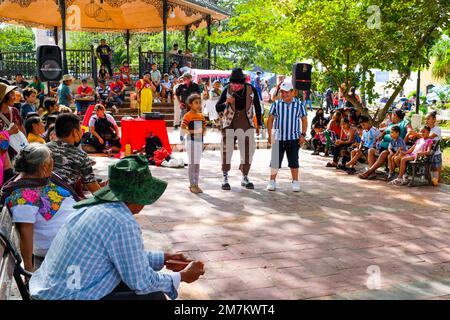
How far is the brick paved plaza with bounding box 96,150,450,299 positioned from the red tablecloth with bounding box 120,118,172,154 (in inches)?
86.8

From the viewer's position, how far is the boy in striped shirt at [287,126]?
8.02 m

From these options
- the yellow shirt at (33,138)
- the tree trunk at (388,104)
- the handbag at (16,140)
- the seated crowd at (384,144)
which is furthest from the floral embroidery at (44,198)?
the tree trunk at (388,104)

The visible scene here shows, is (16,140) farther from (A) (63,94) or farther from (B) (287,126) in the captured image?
(A) (63,94)

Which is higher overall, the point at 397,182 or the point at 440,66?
the point at 440,66

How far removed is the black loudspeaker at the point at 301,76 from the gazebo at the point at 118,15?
22.0 feet

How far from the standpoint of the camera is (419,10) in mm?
9461

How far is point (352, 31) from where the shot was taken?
10.4m

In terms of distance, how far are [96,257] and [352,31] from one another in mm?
9004

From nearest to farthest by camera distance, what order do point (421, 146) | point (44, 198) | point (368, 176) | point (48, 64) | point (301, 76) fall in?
point (44, 198), point (421, 146), point (368, 176), point (48, 64), point (301, 76)

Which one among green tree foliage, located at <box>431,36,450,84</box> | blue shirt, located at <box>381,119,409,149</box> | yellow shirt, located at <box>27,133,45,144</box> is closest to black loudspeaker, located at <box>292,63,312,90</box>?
blue shirt, located at <box>381,119,409,149</box>

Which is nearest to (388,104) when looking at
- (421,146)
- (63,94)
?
(421,146)

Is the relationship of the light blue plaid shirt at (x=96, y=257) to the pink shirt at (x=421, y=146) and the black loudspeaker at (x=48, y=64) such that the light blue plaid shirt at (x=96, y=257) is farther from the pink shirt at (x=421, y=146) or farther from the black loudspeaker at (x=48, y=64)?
the black loudspeaker at (x=48, y=64)

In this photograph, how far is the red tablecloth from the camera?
10805 mm

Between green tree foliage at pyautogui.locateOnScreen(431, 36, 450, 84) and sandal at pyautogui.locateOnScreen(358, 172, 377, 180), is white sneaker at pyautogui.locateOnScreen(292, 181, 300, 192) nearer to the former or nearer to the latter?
sandal at pyautogui.locateOnScreen(358, 172, 377, 180)
